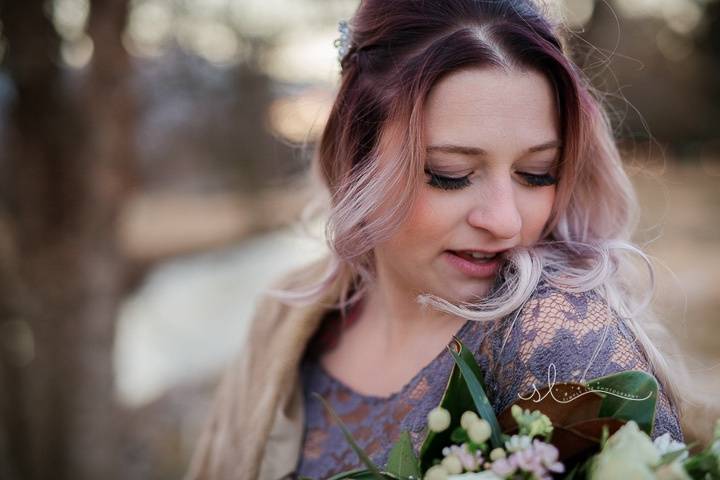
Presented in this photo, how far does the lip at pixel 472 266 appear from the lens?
1436 millimetres

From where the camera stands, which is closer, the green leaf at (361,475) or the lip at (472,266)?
the green leaf at (361,475)

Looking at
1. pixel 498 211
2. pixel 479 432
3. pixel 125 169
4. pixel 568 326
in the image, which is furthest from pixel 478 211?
pixel 125 169

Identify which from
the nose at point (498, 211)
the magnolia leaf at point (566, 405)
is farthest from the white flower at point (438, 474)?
the nose at point (498, 211)

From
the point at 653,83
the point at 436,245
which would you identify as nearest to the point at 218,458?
the point at 436,245

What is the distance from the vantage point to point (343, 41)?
1744 mm

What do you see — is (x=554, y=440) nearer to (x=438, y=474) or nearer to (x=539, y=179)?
(x=438, y=474)

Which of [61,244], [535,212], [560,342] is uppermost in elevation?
[535,212]

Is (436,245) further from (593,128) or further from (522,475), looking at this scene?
(522,475)

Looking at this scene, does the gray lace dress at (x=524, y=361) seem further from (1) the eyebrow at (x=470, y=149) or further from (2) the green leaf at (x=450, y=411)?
(1) the eyebrow at (x=470, y=149)

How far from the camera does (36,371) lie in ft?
11.1

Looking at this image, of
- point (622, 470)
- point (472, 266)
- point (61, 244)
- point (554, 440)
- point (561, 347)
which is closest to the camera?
point (622, 470)

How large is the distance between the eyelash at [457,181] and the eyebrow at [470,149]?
0.17 ft

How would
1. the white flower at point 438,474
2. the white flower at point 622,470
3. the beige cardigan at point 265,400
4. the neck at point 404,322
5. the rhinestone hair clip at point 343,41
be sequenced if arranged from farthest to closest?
the beige cardigan at point 265,400
the rhinestone hair clip at point 343,41
the neck at point 404,322
the white flower at point 438,474
the white flower at point 622,470

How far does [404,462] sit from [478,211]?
1.80 ft
